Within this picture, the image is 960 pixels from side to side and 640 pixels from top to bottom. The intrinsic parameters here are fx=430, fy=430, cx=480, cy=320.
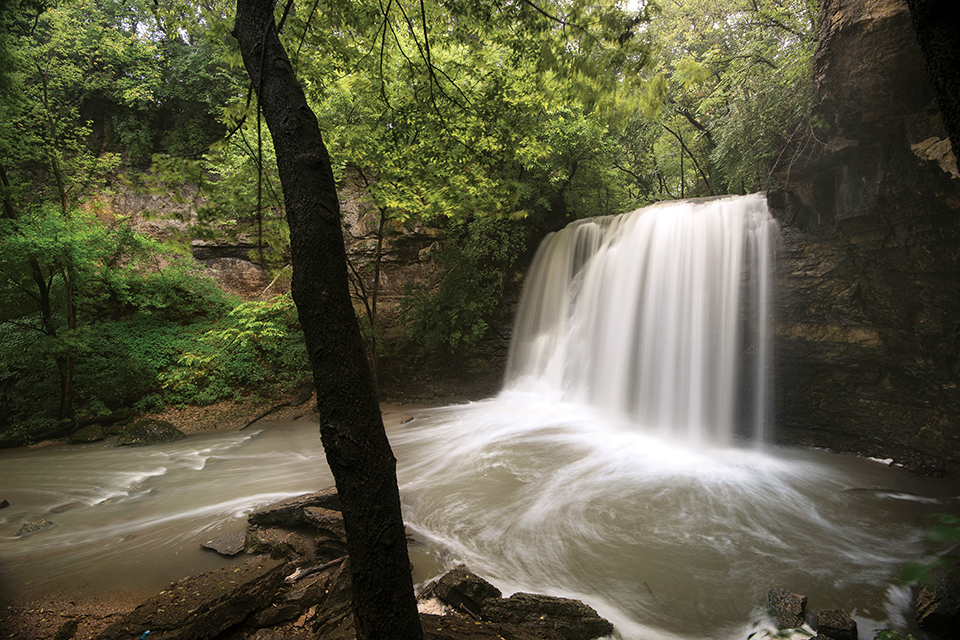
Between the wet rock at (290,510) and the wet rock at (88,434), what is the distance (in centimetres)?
677

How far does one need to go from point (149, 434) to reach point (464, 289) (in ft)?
27.1

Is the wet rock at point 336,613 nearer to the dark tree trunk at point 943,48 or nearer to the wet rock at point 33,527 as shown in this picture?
the dark tree trunk at point 943,48

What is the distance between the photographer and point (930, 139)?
229 inches

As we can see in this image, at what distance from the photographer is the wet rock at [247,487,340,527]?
4.67 meters

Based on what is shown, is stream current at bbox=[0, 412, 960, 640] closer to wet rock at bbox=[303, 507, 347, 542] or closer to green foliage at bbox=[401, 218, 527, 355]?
wet rock at bbox=[303, 507, 347, 542]

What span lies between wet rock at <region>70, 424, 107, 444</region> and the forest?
1.19 ft

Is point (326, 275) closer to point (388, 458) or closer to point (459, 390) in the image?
point (388, 458)

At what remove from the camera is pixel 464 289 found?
12969 mm

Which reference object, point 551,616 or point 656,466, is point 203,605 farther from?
point 656,466

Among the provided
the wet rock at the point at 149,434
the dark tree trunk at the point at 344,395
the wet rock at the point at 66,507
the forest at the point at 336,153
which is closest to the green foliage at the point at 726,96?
the forest at the point at 336,153

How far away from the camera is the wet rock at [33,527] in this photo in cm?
493

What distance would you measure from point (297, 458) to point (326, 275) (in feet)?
23.2

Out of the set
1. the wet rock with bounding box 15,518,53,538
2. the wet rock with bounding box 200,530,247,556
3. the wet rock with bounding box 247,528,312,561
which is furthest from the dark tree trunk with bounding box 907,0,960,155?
the wet rock with bounding box 15,518,53,538

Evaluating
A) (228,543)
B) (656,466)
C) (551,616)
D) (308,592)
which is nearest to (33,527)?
(228,543)
